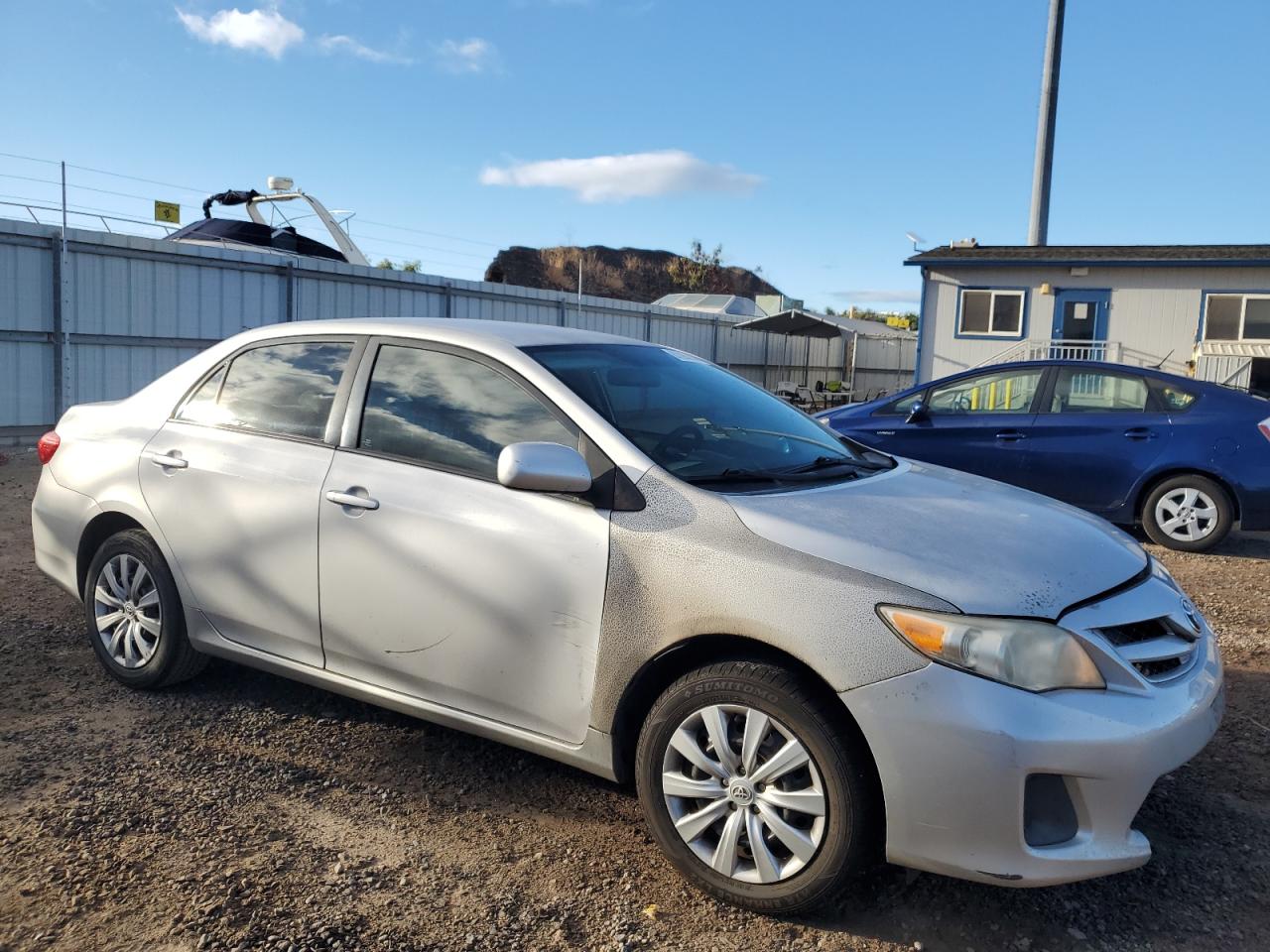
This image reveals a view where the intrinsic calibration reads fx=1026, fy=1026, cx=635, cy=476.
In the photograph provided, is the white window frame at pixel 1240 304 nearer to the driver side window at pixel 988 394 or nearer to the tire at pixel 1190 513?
the driver side window at pixel 988 394

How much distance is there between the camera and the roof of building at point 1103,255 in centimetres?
1764

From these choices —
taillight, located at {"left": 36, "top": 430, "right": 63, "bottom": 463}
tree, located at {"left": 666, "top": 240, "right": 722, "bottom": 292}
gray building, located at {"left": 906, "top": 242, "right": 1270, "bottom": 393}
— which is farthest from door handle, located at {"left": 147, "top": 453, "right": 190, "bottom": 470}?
tree, located at {"left": 666, "top": 240, "right": 722, "bottom": 292}

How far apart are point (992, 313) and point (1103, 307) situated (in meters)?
A: 1.92

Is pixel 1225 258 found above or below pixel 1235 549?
above

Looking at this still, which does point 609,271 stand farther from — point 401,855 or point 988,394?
point 401,855

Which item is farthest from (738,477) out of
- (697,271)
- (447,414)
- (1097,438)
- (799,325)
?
(697,271)


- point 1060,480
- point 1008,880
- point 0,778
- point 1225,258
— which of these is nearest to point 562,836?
point 1008,880

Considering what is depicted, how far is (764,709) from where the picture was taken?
2.61m

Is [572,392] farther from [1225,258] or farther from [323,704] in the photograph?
[1225,258]

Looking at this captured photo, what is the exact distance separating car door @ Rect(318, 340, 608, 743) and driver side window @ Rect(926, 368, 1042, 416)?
555 centimetres

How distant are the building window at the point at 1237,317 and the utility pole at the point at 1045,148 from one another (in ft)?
24.9

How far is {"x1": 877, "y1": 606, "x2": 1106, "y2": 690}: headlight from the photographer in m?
2.46

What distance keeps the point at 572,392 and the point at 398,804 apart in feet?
4.73

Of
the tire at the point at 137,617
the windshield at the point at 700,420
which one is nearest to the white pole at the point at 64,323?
the tire at the point at 137,617
